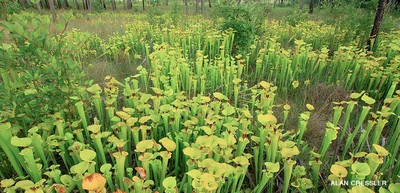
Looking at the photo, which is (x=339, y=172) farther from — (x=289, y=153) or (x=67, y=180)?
(x=67, y=180)

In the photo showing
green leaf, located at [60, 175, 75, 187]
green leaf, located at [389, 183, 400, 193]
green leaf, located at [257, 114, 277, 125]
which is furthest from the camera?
green leaf, located at [257, 114, 277, 125]

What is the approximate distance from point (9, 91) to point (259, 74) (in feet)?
8.69

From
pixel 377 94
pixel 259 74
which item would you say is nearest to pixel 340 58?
pixel 377 94

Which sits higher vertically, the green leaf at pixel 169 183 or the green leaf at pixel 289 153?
the green leaf at pixel 289 153

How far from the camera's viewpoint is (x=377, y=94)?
2.78 metres

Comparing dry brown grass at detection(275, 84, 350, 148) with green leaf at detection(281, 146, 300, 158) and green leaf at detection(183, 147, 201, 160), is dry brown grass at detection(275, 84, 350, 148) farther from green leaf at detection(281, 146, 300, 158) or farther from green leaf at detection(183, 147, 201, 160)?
green leaf at detection(183, 147, 201, 160)

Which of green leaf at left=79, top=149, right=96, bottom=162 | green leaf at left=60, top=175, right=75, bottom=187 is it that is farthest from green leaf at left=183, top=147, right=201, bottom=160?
green leaf at left=60, top=175, right=75, bottom=187

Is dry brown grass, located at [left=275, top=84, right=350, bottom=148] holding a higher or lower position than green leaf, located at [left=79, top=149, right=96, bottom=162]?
lower

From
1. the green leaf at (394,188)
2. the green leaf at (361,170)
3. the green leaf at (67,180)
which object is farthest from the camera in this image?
the green leaf at (67,180)

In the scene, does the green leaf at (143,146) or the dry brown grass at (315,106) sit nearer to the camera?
the green leaf at (143,146)

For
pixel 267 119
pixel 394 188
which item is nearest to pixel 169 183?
pixel 267 119

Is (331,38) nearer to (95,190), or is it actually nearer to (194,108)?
(194,108)

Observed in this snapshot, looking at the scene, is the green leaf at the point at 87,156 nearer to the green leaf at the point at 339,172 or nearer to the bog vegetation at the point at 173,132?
the bog vegetation at the point at 173,132

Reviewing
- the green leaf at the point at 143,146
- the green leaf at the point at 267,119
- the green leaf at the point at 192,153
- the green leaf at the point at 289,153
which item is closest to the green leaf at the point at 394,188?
the green leaf at the point at 289,153
